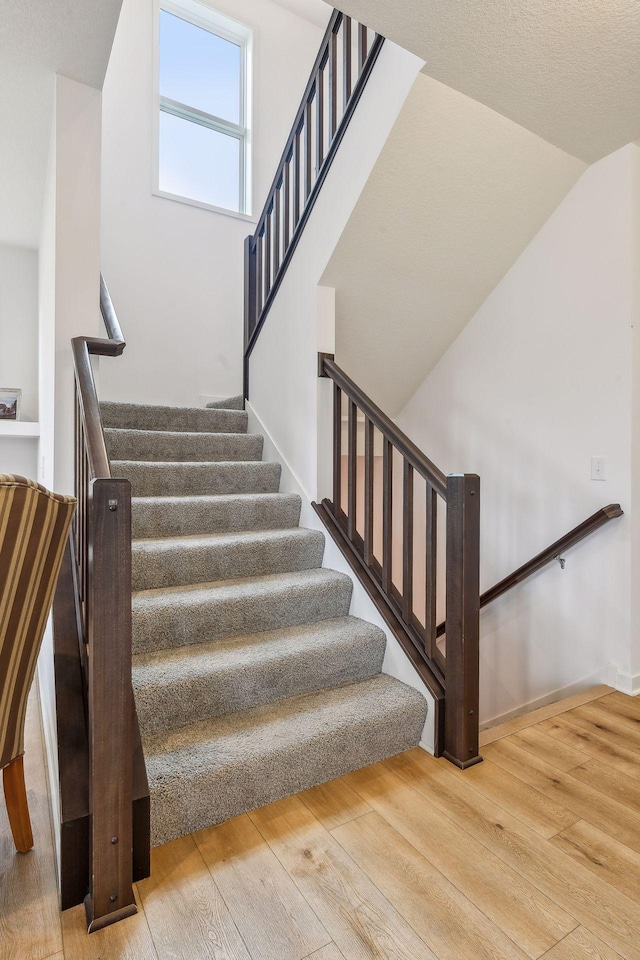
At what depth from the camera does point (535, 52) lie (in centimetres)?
185

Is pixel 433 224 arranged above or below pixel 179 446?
above

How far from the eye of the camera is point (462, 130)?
2223mm

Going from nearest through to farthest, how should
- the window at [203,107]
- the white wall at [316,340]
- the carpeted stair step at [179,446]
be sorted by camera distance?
the white wall at [316,340], the carpeted stair step at [179,446], the window at [203,107]

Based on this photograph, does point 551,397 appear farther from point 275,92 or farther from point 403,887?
point 275,92

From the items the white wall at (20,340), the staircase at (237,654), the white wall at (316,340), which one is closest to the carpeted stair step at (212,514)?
the staircase at (237,654)

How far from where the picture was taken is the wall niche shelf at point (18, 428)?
3312 millimetres

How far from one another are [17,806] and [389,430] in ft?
5.67

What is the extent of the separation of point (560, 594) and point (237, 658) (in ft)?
5.66

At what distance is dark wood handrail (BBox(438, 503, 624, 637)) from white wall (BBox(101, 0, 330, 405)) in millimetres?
2548

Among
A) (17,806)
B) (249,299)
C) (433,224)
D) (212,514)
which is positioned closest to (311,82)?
(433,224)

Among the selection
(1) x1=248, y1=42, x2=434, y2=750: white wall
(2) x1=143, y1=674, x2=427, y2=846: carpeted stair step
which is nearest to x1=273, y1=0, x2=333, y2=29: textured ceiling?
(1) x1=248, y1=42, x2=434, y2=750: white wall

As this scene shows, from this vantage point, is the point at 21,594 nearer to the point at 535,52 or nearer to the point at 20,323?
the point at 535,52

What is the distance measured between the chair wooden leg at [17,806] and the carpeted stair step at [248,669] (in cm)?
35

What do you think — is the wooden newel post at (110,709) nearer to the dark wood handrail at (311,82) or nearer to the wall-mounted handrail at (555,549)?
the wall-mounted handrail at (555,549)
